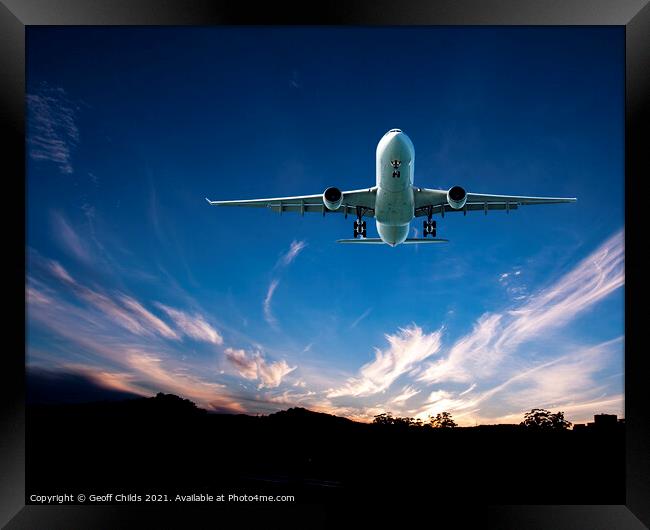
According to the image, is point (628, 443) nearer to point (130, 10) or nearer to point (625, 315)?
point (625, 315)

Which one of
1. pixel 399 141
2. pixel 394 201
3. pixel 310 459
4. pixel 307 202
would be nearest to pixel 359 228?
pixel 307 202

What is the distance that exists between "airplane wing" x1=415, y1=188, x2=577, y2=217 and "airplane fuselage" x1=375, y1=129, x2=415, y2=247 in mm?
1138

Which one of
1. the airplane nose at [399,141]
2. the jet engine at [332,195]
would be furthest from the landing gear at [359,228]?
the airplane nose at [399,141]

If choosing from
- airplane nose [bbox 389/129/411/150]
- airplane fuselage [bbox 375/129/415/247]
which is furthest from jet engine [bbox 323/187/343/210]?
airplane nose [bbox 389/129/411/150]

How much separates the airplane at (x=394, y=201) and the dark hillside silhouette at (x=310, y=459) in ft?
23.0

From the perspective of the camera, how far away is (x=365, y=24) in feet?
24.5

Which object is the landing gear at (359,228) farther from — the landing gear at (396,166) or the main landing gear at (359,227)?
the landing gear at (396,166)

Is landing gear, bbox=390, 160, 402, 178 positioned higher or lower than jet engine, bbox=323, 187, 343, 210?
higher

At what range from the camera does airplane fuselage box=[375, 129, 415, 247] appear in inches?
508

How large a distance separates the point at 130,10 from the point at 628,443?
32.5ft

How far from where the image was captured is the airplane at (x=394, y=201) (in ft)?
43.4

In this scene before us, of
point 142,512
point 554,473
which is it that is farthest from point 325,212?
point 554,473

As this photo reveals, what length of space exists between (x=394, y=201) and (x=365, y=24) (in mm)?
7104

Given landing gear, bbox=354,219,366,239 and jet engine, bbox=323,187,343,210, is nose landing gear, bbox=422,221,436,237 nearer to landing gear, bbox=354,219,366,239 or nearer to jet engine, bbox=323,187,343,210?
landing gear, bbox=354,219,366,239
